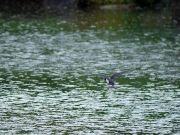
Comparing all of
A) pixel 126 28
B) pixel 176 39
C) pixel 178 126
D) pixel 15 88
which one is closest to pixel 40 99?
pixel 15 88

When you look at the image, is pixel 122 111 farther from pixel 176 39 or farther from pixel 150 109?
pixel 176 39

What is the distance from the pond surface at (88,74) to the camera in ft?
131

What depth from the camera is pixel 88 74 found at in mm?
→ 55750

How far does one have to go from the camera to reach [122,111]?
42719 mm

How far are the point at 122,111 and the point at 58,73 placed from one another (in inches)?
579

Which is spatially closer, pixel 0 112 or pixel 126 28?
pixel 0 112

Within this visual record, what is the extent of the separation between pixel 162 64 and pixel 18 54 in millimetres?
14169

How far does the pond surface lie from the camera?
40000 mm

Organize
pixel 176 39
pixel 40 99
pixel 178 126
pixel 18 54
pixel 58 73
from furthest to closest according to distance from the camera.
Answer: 1. pixel 176 39
2. pixel 18 54
3. pixel 58 73
4. pixel 40 99
5. pixel 178 126

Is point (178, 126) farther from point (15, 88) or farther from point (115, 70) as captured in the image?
point (115, 70)

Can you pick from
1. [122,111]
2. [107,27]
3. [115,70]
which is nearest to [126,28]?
[107,27]

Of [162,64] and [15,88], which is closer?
[15,88]

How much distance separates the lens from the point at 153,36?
76875 millimetres

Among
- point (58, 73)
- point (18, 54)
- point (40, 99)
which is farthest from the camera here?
point (18, 54)
